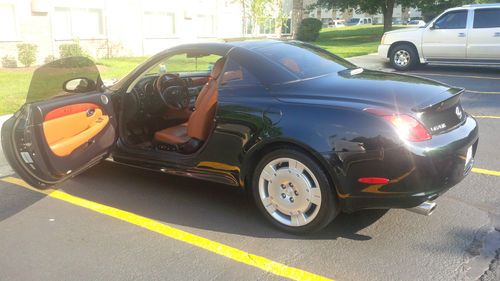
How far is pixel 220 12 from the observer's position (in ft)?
84.7

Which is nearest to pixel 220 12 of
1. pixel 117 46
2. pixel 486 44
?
pixel 117 46

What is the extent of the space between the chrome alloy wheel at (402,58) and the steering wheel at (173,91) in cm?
977

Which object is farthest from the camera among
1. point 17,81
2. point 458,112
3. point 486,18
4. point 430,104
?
point 486,18

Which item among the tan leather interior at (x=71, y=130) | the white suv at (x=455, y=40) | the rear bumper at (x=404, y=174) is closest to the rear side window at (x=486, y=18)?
the white suv at (x=455, y=40)

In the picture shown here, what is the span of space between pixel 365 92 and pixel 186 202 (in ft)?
6.28

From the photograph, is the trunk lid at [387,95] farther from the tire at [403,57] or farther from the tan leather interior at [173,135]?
the tire at [403,57]

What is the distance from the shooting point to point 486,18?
12.3 metres

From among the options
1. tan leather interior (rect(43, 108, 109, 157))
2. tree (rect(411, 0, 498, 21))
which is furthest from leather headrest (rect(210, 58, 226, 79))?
tree (rect(411, 0, 498, 21))

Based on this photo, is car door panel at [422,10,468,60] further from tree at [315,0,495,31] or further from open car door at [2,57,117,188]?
A: tree at [315,0,495,31]

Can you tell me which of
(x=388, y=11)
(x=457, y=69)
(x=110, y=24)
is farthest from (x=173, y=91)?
(x=388, y=11)

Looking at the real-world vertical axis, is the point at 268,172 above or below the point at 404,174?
below

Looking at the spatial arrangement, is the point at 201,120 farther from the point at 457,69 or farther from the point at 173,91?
the point at 457,69

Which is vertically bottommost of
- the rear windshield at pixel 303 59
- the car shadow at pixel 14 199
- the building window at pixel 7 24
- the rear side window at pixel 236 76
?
the car shadow at pixel 14 199

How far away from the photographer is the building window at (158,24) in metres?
20.9
